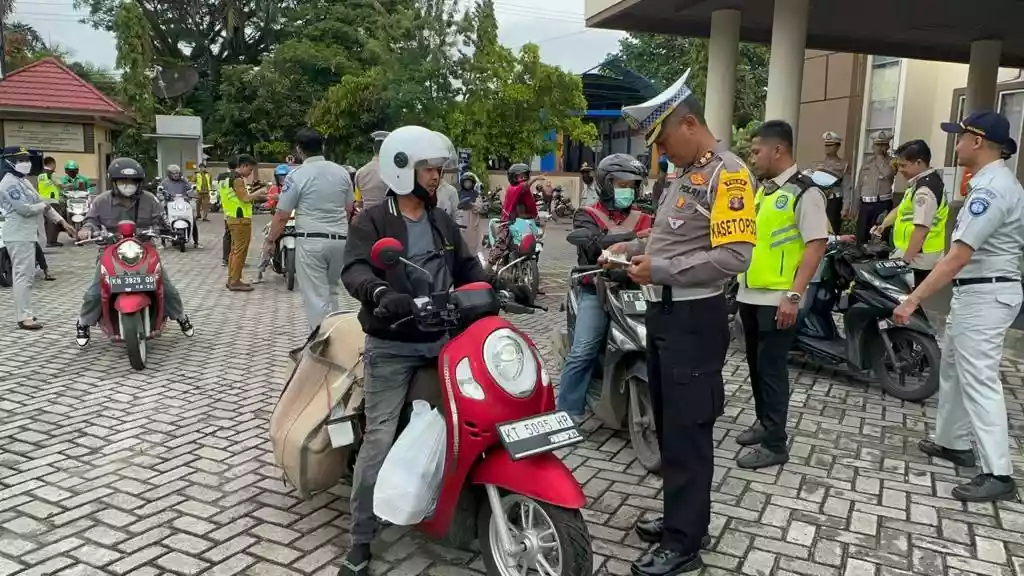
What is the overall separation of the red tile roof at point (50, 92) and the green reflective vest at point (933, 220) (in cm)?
2065

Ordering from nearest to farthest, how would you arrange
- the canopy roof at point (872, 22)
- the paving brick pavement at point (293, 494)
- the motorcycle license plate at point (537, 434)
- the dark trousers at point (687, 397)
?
the motorcycle license plate at point (537, 434) < the dark trousers at point (687, 397) < the paving brick pavement at point (293, 494) < the canopy roof at point (872, 22)

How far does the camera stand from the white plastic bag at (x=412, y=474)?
9.36ft

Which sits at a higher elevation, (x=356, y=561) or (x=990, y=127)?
(x=990, y=127)

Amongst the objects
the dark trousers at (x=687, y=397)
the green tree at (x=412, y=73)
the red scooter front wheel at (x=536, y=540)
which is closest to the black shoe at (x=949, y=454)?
the dark trousers at (x=687, y=397)

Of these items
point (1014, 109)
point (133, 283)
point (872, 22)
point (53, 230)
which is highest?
point (872, 22)

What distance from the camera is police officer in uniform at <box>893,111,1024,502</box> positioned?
3.79 metres

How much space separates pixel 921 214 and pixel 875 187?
461 cm

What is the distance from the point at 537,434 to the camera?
2.72 m

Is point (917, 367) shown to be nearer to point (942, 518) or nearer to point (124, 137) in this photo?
point (942, 518)

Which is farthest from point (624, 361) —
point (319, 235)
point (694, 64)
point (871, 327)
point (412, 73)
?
point (694, 64)

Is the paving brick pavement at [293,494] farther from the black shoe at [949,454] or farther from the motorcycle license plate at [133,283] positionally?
the motorcycle license plate at [133,283]

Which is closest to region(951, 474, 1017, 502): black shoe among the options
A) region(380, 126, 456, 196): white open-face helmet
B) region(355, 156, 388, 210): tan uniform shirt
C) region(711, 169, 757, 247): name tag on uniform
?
region(711, 169, 757, 247): name tag on uniform

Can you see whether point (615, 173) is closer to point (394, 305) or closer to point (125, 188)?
point (394, 305)

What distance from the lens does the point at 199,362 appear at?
6.50 meters
